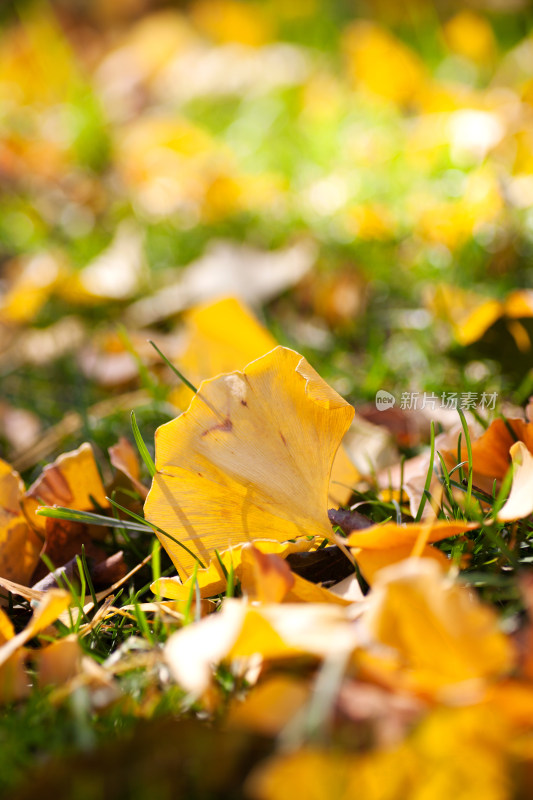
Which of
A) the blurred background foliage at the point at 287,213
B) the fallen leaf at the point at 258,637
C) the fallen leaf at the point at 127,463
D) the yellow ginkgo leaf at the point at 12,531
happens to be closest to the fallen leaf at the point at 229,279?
the blurred background foliage at the point at 287,213

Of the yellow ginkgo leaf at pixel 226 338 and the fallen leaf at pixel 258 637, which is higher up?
the fallen leaf at pixel 258 637

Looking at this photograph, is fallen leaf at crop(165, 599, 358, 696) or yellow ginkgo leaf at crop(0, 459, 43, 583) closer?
fallen leaf at crop(165, 599, 358, 696)

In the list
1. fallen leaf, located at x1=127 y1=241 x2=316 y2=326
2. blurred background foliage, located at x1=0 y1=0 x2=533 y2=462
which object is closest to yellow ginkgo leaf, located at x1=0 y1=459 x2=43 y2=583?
blurred background foliage, located at x1=0 y1=0 x2=533 y2=462

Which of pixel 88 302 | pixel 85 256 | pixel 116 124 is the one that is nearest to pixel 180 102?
pixel 116 124

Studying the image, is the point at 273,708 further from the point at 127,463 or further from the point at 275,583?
the point at 127,463

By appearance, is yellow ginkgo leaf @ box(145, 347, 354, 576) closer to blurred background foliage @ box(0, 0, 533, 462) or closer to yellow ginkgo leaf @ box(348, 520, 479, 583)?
yellow ginkgo leaf @ box(348, 520, 479, 583)

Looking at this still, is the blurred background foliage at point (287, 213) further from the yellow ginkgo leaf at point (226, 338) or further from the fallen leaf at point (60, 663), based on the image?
the fallen leaf at point (60, 663)

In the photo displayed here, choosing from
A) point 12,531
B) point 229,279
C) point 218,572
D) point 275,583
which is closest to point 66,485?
point 12,531
